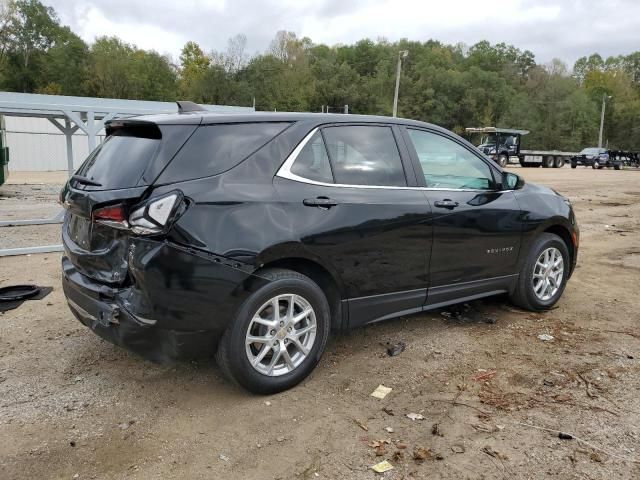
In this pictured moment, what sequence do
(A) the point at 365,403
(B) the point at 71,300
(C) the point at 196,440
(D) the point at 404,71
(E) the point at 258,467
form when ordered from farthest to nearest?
(D) the point at 404,71
(B) the point at 71,300
(A) the point at 365,403
(C) the point at 196,440
(E) the point at 258,467

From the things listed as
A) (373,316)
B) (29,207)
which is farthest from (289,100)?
(373,316)

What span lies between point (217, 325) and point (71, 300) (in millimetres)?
1144

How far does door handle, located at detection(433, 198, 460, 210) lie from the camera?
4.02m

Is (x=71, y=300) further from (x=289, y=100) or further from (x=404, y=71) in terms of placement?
(x=404, y=71)

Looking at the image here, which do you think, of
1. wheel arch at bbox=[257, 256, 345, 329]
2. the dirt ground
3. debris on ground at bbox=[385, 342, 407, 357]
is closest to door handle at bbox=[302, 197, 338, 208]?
wheel arch at bbox=[257, 256, 345, 329]

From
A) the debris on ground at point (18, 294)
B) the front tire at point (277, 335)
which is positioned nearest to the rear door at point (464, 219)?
the front tire at point (277, 335)

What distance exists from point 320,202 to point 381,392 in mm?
1281

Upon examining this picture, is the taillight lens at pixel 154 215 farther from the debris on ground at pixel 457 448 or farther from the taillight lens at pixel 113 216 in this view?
the debris on ground at pixel 457 448

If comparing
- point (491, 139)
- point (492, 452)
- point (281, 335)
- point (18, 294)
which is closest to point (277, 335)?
point (281, 335)

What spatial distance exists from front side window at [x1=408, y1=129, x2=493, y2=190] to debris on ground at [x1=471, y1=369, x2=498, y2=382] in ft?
4.62

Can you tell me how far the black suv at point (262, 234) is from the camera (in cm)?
296

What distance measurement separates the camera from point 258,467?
2670 millimetres

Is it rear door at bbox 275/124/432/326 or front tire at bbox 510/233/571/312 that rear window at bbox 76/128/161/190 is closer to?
rear door at bbox 275/124/432/326

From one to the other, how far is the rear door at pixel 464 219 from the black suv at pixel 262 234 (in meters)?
0.02
